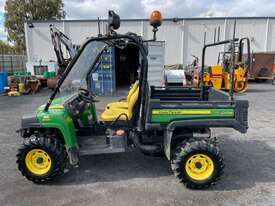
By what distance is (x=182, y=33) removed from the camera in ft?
59.1

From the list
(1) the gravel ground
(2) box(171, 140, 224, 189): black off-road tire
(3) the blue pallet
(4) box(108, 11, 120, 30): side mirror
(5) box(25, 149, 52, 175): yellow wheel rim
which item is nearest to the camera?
(1) the gravel ground

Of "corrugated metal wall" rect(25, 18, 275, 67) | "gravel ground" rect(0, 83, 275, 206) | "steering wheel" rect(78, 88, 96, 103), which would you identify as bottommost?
"gravel ground" rect(0, 83, 275, 206)

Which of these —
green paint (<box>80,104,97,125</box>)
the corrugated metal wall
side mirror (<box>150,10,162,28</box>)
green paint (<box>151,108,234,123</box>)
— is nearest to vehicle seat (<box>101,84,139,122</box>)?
green paint (<box>80,104,97,125</box>)

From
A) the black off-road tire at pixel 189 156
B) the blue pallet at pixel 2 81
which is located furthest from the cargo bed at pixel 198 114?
the blue pallet at pixel 2 81

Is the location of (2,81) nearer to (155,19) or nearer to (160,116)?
(155,19)

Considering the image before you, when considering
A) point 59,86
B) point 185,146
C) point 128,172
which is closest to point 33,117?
point 59,86

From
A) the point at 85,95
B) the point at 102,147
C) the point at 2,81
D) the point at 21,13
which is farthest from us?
the point at 21,13

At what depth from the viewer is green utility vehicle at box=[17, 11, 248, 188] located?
303 cm

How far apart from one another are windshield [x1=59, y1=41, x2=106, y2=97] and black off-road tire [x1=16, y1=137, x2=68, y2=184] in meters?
0.65

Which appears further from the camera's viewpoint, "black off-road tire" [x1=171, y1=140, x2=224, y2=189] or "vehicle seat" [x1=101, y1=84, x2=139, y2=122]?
"vehicle seat" [x1=101, y1=84, x2=139, y2=122]

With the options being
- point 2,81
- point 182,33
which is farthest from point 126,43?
point 182,33

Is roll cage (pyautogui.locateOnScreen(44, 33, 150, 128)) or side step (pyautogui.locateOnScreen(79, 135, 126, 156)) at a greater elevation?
roll cage (pyautogui.locateOnScreen(44, 33, 150, 128))

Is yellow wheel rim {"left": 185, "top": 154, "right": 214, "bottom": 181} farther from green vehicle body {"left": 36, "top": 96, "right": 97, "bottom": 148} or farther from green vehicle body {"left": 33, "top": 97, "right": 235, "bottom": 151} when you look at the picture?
green vehicle body {"left": 36, "top": 96, "right": 97, "bottom": 148}

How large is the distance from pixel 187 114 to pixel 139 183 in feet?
3.61
